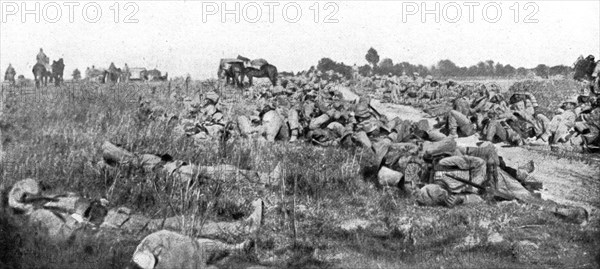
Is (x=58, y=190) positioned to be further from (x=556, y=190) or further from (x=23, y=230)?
(x=556, y=190)

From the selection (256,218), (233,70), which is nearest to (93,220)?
(256,218)

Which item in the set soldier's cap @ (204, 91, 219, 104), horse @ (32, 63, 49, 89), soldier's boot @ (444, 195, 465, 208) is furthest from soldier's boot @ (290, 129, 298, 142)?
horse @ (32, 63, 49, 89)

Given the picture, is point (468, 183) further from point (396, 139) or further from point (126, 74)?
point (126, 74)

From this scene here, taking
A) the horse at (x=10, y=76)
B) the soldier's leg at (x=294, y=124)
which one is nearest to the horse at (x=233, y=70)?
the soldier's leg at (x=294, y=124)

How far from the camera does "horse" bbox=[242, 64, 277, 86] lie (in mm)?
17062

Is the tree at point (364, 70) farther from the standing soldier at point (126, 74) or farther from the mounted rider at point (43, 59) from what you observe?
the mounted rider at point (43, 59)

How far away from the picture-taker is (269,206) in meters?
7.60

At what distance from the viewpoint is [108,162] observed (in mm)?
7918

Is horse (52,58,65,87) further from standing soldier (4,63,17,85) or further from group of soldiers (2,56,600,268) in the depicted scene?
group of soldiers (2,56,600,268)

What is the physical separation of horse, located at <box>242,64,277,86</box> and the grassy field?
273 inches

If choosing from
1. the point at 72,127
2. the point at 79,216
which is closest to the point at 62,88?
the point at 72,127

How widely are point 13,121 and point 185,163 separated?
117 inches

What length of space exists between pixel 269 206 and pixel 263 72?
35.7 ft

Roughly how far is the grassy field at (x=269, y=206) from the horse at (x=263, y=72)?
22.7 ft
